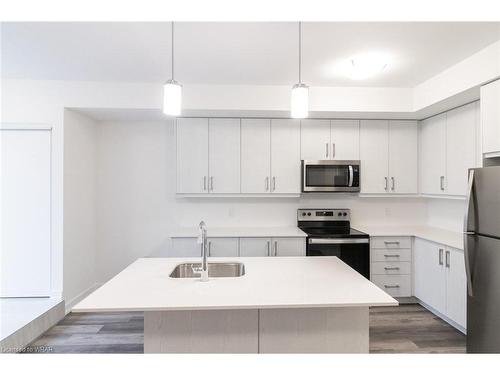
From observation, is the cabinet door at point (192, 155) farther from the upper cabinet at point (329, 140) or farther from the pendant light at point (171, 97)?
the pendant light at point (171, 97)

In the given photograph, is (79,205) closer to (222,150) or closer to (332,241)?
(222,150)

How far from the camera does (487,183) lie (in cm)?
208

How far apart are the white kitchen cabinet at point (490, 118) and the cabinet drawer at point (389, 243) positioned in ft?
4.29

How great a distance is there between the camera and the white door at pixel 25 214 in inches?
122

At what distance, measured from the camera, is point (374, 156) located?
142 inches

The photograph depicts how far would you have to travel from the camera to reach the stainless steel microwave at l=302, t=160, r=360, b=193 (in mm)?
3488

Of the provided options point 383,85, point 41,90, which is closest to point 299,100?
point 383,85

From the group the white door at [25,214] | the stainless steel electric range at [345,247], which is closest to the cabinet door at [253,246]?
the stainless steel electric range at [345,247]

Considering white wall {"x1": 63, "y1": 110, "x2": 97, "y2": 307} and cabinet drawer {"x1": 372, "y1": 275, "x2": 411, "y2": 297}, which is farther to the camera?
cabinet drawer {"x1": 372, "y1": 275, "x2": 411, "y2": 297}

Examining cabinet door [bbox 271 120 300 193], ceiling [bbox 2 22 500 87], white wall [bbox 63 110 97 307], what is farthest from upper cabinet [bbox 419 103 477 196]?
white wall [bbox 63 110 97 307]

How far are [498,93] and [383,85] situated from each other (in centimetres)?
110

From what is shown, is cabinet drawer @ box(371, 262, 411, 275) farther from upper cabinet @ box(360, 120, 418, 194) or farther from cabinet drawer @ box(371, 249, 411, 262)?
upper cabinet @ box(360, 120, 418, 194)

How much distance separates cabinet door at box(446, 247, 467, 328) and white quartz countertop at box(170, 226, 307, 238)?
53.8 inches
